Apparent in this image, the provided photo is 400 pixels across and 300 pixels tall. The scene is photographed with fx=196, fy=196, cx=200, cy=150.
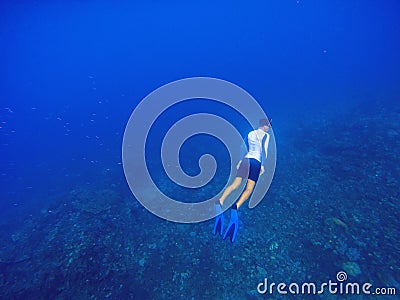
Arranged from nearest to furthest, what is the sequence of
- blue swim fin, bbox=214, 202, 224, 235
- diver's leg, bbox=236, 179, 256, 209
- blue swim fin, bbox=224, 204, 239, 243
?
blue swim fin, bbox=224, 204, 239, 243, diver's leg, bbox=236, 179, 256, 209, blue swim fin, bbox=214, 202, 224, 235

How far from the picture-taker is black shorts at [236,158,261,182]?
589cm

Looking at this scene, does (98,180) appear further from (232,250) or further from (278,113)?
(278,113)

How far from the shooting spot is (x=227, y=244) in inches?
235

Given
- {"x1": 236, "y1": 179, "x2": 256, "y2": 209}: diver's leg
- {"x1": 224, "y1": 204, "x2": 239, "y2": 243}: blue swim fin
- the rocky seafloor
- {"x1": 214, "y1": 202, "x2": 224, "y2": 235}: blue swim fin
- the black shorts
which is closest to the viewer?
the rocky seafloor

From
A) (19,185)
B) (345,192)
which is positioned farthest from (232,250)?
(19,185)

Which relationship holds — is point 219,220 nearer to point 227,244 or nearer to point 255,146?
point 227,244

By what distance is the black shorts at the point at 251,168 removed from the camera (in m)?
5.89

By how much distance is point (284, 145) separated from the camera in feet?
41.2

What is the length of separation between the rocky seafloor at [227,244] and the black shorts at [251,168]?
73.2 inches

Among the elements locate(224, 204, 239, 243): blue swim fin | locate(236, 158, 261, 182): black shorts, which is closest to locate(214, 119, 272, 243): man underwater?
locate(236, 158, 261, 182): black shorts

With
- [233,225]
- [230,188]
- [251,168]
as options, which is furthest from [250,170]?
[233,225]

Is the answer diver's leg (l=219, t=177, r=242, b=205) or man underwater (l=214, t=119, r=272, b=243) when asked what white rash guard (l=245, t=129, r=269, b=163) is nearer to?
man underwater (l=214, t=119, r=272, b=243)

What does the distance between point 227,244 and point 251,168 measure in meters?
2.43

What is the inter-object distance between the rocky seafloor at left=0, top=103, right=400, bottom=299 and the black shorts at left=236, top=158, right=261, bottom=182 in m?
→ 1.86
